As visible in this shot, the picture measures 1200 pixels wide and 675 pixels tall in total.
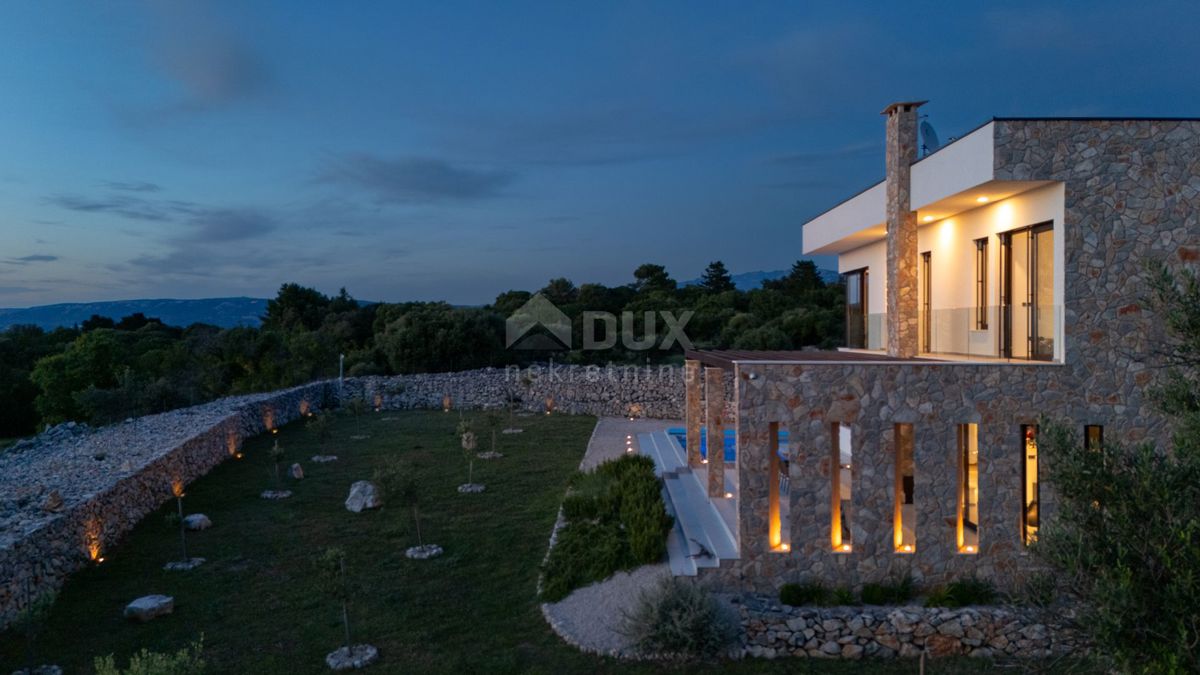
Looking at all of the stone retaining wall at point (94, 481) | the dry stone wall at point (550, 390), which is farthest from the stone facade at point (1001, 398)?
the dry stone wall at point (550, 390)

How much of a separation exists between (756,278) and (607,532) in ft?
165

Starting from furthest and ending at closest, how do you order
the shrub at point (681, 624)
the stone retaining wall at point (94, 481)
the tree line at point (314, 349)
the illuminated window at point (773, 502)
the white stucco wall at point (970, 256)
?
the tree line at point (314, 349) < the stone retaining wall at point (94, 481) < the white stucco wall at point (970, 256) < the illuminated window at point (773, 502) < the shrub at point (681, 624)

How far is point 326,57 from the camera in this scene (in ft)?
62.8

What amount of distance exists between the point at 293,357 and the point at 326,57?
57.4ft

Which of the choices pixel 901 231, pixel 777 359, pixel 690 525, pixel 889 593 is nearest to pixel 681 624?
pixel 889 593

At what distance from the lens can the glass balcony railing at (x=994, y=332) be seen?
8328 millimetres

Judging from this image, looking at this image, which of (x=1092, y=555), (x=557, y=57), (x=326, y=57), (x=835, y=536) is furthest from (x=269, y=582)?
(x=557, y=57)

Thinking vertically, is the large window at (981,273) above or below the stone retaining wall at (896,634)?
above

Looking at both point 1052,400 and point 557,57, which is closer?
point 1052,400

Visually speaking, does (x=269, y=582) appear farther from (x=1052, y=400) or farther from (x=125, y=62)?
(x=125, y=62)

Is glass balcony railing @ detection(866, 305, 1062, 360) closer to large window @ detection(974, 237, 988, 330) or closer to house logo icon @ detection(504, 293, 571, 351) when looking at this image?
large window @ detection(974, 237, 988, 330)

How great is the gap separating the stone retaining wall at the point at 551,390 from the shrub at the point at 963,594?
595 inches

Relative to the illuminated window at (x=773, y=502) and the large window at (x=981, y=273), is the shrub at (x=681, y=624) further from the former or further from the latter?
the large window at (x=981, y=273)

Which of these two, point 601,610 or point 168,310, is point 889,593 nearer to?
point 601,610
